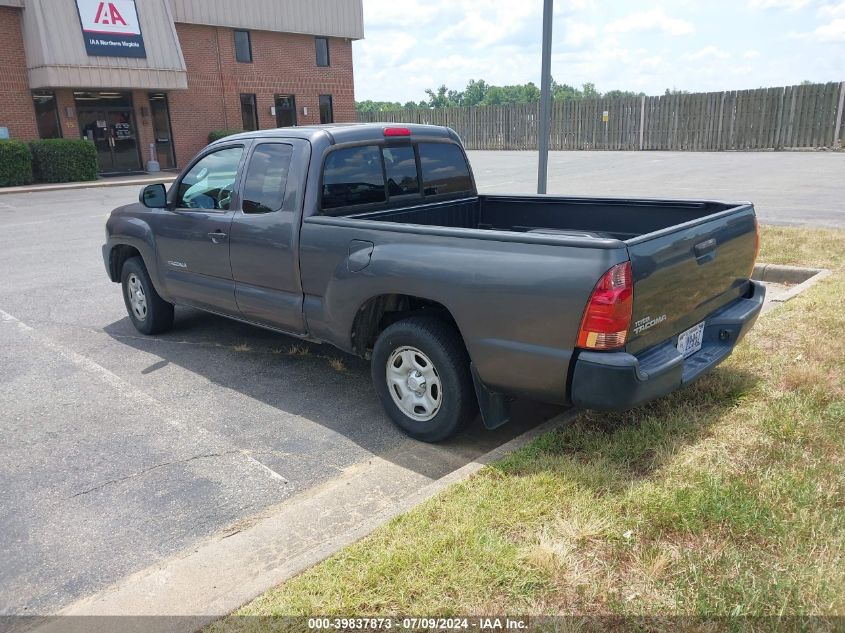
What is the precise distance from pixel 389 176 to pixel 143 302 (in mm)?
2941

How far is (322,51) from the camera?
3272 cm

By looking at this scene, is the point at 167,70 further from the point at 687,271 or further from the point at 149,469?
the point at 687,271

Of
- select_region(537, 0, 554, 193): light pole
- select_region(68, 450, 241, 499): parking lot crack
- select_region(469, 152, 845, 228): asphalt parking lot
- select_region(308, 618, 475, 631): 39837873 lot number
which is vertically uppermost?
select_region(537, 0, 554, 193): light pole

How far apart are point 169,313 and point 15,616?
4.00m

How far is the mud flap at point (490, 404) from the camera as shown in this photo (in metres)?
3.88

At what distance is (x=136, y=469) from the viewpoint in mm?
4008

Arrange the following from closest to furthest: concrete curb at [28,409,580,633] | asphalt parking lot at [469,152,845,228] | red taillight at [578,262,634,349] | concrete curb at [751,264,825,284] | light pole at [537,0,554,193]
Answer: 1. concrete curb at [28,409,580,633]
2. red taillight at [578,262,634,349]
3. light pole at [537,0,554,193]
4. concrete curb at [751,264,825,284]
5. asphalt parking lot at [469,152,845,228]

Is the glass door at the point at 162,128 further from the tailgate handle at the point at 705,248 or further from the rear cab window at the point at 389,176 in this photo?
the tailgate handle at the point at 705,248

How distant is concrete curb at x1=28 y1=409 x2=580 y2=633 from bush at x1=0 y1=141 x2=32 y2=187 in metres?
22.1

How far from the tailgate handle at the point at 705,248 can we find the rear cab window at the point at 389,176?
2.26 metres

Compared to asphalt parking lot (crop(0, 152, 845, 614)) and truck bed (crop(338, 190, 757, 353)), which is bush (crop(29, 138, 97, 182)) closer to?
asphalt parking lot (crop(0, 152, 845, 614))


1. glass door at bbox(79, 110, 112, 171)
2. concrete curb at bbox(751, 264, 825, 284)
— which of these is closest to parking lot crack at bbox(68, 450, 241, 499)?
concrete curb at bbox(751, 264, 825, 284)

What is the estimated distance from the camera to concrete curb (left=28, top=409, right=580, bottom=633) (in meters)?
2.71

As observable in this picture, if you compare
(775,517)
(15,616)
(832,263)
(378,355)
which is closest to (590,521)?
(775,517)
